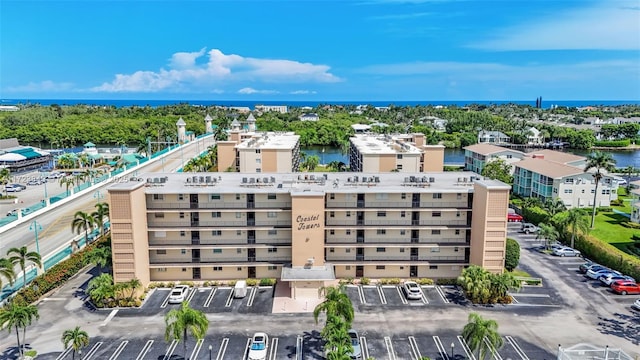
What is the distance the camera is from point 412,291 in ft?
142

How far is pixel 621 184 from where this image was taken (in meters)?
92.4

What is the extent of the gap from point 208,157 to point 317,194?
62.8 m

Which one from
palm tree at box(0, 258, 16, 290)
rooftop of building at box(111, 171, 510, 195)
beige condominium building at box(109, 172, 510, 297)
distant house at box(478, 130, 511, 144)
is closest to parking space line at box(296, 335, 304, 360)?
beige condominium building at box(109, 172, 510, 297)

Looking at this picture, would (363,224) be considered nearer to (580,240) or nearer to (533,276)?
(533,276)

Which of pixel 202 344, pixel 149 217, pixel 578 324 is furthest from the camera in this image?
pixel 149 217

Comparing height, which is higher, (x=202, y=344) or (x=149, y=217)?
(x=149, y=217)

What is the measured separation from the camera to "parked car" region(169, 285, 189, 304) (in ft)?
138

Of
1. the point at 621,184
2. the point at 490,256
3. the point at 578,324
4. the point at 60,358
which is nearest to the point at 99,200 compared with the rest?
the point at 60,358

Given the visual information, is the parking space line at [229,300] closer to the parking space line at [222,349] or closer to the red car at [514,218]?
the parking space line at [222,349]

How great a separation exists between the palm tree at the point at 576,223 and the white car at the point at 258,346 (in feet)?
131

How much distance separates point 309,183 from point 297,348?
19082 millimetres

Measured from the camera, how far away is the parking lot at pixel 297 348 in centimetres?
3366

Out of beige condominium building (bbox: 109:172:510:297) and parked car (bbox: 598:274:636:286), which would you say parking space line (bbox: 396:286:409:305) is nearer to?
beige condominium building (bbox: 109:172:510:297)

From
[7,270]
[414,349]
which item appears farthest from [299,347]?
[7,270]
